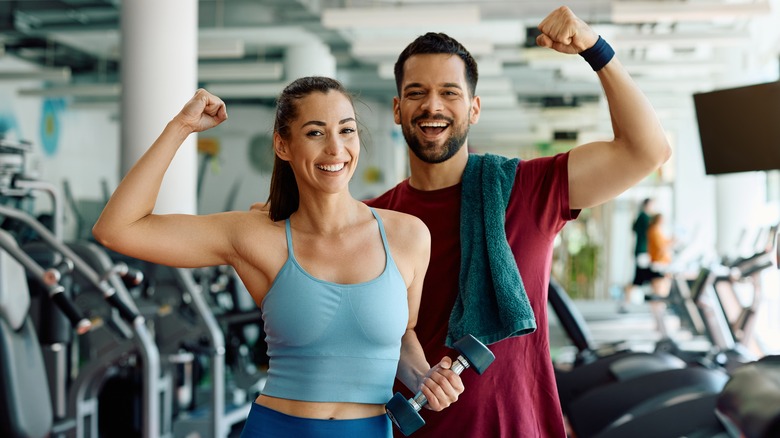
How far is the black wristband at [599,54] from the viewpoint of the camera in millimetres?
1553

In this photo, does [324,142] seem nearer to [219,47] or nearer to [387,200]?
[387,200]

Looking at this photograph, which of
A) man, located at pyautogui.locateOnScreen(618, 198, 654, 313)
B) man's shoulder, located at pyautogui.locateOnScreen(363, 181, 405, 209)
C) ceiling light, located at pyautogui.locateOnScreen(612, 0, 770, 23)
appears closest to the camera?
man's shoulder, located at pyautogui.locateOnScreen(363, 181, 405, 209)

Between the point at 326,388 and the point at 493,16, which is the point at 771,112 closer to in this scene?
the point at 326,388

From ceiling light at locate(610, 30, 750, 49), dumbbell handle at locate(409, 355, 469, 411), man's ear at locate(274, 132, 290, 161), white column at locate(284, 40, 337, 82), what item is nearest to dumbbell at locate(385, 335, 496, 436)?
dumbbell handle at locate(409, 355, 469, 411)

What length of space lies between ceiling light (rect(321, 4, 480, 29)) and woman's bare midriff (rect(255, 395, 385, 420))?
20.5ft

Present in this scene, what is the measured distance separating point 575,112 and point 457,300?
13575mm

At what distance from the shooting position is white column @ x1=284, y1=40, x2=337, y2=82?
10250mm

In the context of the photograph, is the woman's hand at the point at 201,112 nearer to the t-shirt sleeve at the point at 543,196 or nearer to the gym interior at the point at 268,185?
the gym interior at the point at 268,185

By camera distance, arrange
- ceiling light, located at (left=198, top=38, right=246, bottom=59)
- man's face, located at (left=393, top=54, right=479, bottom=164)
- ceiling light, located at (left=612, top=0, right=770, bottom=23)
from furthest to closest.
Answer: ceiling light, located at (left=198, top=38, right=246, bottom=59), ceiling light, located at (left=612, top=0, right=770, bottom=23), man's face, located at (left=393, top=54, right=479, bottom=164)

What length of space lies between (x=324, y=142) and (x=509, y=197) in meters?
0.45

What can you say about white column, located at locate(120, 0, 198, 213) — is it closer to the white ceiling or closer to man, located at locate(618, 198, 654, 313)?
the white ceiling

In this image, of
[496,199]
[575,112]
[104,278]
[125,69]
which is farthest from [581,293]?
[496,199]

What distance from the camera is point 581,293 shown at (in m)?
15.9

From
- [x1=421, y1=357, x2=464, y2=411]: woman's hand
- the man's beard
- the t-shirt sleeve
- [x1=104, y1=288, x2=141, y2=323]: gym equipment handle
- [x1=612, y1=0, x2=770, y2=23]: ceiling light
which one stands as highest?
[x1=612, y1=0, x2=770, y2=23]: ceiling light
